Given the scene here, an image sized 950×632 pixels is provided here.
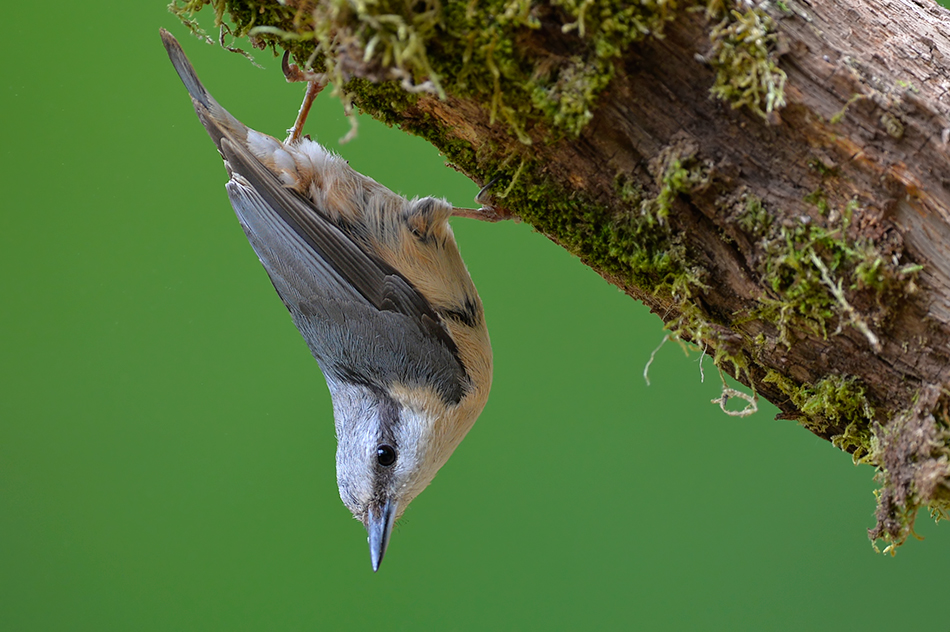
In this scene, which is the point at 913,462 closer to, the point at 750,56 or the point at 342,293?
the point at 750,56

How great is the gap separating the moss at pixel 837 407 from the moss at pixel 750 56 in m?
0.57

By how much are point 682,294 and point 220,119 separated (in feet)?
4.55

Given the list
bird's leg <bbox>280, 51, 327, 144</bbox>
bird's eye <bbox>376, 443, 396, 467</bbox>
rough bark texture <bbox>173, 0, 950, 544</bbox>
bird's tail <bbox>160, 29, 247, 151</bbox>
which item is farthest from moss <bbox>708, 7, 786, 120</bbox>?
bird's tail <bbox>160, 29, 247, 151</bbox>

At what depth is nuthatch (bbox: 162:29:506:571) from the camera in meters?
1.97

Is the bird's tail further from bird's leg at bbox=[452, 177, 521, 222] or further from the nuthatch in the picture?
bird's leg at bbox=[452, 177, 521, 222]

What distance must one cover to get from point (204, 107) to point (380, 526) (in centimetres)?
125

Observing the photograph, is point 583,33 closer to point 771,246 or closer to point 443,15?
point 443,15

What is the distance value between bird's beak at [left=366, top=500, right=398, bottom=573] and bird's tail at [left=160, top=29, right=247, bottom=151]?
3.55 ft

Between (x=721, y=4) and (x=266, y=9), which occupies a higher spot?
(x=721, y=4)

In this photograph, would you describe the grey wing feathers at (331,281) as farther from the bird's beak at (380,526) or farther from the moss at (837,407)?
the moss at (837,407)

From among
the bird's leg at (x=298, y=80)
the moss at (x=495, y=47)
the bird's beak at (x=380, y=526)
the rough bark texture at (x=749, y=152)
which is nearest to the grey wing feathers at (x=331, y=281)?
the bird's leg at (x=298, y=80)

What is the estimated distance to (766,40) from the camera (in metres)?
1.11

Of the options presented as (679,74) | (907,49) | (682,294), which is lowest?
(682,294)

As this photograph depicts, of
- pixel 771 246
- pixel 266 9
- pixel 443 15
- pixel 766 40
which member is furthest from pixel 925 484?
pixel 266 9
